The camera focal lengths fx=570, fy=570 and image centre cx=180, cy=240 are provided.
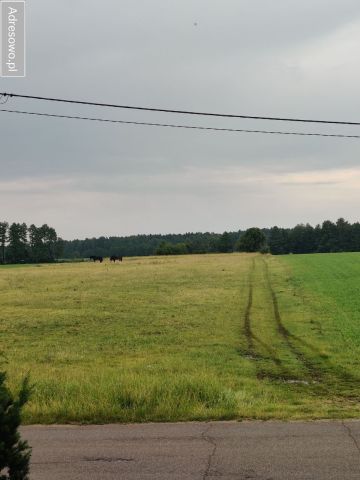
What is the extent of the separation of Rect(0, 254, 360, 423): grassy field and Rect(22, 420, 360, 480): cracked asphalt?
2.56 ft

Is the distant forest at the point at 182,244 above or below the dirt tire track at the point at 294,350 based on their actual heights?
above

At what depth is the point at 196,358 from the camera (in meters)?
19.3

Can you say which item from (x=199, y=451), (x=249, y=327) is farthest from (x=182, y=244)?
(x=199, y=451)

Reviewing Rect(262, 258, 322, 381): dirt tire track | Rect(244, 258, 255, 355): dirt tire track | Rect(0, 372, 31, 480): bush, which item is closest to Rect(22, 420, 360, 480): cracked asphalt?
Rect(0, 372, 31, 480): bush

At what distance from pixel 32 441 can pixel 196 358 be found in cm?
984

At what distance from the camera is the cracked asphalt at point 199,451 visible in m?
8.15

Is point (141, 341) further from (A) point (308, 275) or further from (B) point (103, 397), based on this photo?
(A) point (308, 275)

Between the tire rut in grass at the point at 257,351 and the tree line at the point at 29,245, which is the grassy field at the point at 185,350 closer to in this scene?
the tire rut in grass at the point at 257,351

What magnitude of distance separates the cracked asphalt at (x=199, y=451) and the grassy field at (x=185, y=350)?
30.7 inches

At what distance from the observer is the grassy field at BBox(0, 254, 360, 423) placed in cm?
1177

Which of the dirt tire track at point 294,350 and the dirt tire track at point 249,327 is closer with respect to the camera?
the dirt tire track at point 294,350

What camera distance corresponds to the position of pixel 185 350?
21.0 meters

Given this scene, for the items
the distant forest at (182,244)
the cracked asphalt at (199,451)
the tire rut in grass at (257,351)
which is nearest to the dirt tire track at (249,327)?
the tire rut in grass at (257,351)

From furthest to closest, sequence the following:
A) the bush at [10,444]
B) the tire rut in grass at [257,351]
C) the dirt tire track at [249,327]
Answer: the dirt tire track at [249,327] < the tire rut in grass at [257,351] < the bush at [10,444]
